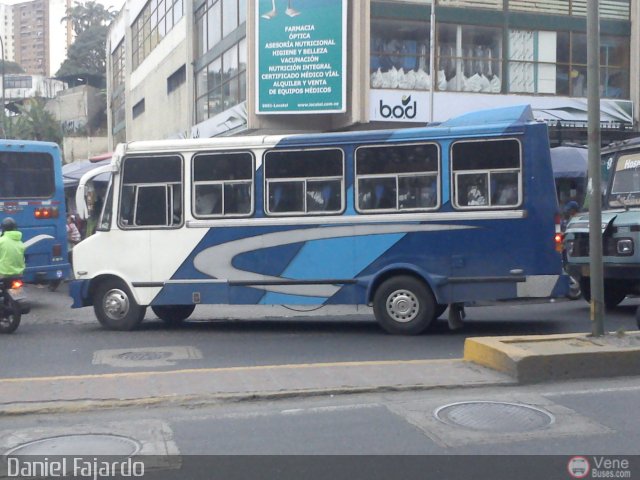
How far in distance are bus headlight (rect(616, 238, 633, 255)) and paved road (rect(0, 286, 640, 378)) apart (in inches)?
42.6

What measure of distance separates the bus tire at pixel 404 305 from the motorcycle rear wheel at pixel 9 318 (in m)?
5.48

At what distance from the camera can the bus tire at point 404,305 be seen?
11.7 m

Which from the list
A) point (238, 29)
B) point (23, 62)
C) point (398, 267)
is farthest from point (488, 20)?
point (23, 62)

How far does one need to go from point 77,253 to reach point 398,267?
488 cm

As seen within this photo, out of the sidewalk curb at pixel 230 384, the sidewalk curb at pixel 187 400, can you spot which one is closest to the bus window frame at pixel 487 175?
the sidewalk curb at pixel 230 384

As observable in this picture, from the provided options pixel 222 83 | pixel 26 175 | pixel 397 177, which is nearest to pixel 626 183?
pixel 397 177

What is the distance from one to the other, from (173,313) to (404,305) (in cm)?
409

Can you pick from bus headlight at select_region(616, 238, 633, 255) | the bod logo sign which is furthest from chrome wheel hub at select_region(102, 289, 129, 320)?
the bod logo sign

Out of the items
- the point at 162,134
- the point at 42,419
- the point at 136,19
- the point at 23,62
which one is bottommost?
the point at 42,419

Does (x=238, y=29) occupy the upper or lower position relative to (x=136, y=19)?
lower

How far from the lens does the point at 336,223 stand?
A: 475 inches

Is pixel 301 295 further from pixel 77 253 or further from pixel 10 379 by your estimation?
pixel 10 379

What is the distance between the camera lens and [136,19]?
46875mm

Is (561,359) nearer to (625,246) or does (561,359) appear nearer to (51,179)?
(625,246)
